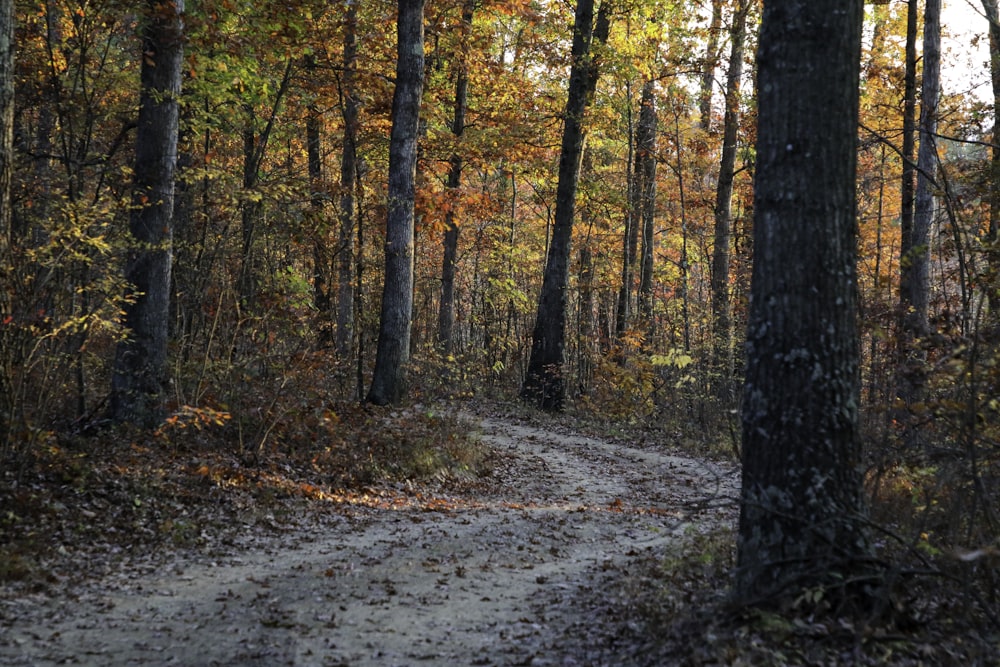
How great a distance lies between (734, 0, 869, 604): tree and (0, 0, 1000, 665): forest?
0.07 ft

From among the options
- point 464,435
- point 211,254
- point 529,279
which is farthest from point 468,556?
point 529,279

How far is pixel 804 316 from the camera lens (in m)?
4.69

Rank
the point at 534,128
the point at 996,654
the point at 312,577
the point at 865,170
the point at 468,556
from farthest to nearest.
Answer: the point at 865,170
the point at 534,128
the point at 468,556
the point at 312,577
the point at 996,654

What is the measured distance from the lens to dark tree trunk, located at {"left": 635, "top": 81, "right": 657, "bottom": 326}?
23.7 m

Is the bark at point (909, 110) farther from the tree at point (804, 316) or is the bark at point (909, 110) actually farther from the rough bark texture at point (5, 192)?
the rough bark texture at point (5, 192)

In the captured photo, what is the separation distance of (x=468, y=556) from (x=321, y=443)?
3.92 metres

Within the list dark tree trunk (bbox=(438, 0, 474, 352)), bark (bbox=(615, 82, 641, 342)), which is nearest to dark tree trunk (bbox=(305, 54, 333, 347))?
dark tree trunk (bbox=(438, 0, 474, 352))

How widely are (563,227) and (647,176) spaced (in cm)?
655

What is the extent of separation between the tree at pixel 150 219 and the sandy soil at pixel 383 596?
354 cm

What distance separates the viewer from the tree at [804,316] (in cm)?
463

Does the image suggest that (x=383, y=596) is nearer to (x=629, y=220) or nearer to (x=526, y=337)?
(x=526, y=337)

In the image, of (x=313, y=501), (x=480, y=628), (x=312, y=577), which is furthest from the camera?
(x=313, y=501)

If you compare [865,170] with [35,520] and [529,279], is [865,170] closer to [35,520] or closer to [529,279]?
[529,279]

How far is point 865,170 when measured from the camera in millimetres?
27516
